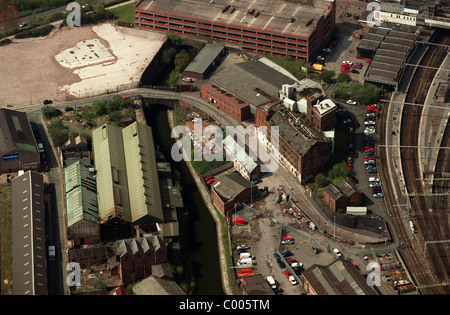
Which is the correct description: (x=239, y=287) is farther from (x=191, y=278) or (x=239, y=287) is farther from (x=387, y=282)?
(x=387, y=282)

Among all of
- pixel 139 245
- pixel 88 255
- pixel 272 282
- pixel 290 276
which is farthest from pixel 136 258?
pixel 290 276

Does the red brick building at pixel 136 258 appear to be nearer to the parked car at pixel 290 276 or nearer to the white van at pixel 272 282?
the white van at pixel 272 282

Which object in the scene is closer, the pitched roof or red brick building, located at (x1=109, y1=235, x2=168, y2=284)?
red brick building, located at (x1=109, y1=235, x2=168, y2=284)

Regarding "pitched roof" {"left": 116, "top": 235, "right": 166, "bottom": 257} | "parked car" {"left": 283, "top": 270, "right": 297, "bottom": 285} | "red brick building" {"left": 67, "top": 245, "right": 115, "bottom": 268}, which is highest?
"pitched roof" {"left": 116, "top": 235, "right": 166, "bottom": 257}

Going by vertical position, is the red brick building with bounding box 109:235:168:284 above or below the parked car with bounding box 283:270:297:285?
above

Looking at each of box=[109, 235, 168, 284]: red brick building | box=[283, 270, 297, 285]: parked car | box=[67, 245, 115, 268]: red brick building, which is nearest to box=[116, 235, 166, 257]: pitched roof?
box=[109, 235, 168, 284]: red brick building

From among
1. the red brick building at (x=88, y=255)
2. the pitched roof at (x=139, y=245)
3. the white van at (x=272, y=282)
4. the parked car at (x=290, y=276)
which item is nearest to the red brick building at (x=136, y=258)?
the pitched roof at (x=139, y=245)

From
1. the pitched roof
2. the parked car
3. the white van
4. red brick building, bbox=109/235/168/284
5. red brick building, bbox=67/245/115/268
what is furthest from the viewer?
red brick building, bbox=67/245/115/268

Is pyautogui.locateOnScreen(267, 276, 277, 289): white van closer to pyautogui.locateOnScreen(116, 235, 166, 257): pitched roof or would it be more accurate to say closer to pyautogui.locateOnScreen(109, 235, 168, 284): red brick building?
pyautogui.locateOnScreen(109, 235, 168, 284): red brick building
